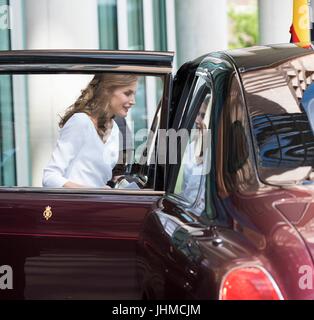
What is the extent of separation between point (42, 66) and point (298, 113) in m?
1.43

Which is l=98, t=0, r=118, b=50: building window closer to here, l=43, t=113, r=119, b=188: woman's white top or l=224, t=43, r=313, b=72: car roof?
l=43, t=113, r=119, b=188: woman's white top

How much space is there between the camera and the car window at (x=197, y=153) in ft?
13.1

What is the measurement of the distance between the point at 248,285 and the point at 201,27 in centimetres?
1123

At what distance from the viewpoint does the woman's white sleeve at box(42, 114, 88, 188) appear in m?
5.02

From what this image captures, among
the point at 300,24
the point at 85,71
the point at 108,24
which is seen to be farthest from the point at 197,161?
the point at 108,24

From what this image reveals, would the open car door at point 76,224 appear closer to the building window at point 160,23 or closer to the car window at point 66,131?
the car window at point 66,131

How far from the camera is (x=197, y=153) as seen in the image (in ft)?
14.3

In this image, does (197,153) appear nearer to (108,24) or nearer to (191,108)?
(191,108)

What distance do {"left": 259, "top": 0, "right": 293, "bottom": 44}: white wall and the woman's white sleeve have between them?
40.0 ft

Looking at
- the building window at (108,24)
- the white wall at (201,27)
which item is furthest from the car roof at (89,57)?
the white wall at (201,27)

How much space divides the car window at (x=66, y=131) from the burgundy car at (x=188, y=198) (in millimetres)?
26
